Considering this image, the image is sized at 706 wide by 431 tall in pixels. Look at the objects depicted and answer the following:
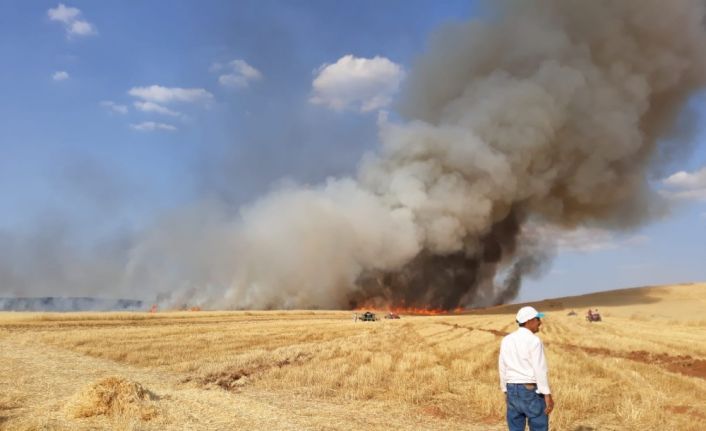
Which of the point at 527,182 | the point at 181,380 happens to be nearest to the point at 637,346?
the point at 181,380

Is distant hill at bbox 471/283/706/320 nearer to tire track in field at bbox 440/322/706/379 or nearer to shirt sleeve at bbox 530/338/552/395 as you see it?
tire track in field at bbox 440/322/706/379

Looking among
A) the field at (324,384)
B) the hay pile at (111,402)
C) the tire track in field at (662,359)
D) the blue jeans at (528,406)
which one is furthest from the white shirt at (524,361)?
the tire track in field at (662,359)

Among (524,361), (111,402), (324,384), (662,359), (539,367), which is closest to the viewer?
(539,367)

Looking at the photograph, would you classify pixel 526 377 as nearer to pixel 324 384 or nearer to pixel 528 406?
pixel 528 406

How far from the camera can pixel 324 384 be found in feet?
44.5

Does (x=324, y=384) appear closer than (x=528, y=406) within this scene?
No

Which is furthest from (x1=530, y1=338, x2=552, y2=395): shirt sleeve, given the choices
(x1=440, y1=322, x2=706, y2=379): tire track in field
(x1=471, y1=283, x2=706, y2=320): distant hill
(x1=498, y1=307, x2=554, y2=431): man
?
(x1=471, y1=283, x2=706, y2=320): distant hill

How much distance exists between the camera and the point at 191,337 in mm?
26938

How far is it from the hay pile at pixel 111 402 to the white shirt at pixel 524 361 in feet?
19.7

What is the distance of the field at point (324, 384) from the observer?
9.55 metres

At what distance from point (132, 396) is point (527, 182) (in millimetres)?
56832

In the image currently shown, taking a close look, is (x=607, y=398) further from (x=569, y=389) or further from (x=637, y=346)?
(x=637, y=346)

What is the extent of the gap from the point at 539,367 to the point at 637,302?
77.2 metres

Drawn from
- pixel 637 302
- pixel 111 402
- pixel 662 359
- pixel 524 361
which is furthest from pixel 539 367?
pixel 637 302
